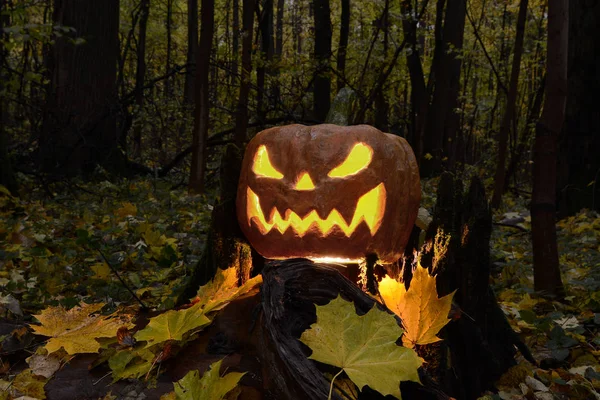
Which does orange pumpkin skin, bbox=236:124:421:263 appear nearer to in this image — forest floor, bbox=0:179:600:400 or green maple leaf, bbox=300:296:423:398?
forest floor, bbox=0:179:600:400

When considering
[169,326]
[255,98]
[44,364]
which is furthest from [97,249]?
[255,98]

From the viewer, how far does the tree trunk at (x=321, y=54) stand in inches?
404

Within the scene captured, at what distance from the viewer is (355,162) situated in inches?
99.3

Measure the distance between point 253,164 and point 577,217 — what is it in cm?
442

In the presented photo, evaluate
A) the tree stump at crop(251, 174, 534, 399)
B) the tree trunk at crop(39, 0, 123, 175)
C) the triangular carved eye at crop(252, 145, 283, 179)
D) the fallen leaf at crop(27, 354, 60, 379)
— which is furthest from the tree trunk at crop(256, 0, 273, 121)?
the fallen leaf at crop(27, 354, 60, 379)

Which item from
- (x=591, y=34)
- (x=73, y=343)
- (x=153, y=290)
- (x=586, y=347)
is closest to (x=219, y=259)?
(x=73, y=343)

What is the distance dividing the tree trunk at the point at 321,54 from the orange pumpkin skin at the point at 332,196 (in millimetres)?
7705

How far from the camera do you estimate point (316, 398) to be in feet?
4.43

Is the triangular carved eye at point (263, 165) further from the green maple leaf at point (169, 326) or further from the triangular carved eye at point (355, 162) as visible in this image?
the green maple leaf at point (169, 326)

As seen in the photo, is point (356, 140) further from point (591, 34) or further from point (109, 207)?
point (591, 34)

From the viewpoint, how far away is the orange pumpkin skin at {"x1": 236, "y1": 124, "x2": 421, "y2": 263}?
246 cm

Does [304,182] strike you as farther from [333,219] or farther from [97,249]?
[97,249]

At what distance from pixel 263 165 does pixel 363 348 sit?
150 centimetres

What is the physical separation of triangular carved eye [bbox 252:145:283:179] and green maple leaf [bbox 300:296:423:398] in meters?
1.30
